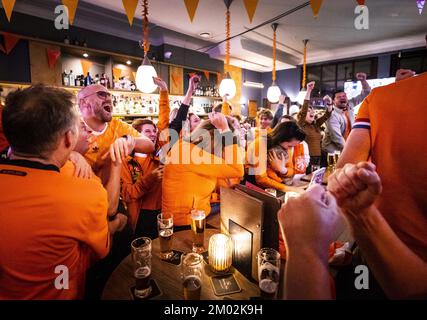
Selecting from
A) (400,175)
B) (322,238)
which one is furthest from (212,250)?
(400,175)

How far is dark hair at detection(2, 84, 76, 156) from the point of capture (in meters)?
0.95

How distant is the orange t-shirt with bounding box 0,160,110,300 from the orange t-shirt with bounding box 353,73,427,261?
1.21m

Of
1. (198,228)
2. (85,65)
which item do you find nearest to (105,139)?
(198,228)

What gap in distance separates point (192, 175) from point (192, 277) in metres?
0.84

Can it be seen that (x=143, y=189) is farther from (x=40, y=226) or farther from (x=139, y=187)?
(x=40, y=226)

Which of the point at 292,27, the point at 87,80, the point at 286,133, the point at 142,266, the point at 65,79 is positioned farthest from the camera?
the point at 292,27

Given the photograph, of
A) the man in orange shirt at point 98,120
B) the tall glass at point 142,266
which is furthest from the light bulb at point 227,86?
the tall glass at point 142,266

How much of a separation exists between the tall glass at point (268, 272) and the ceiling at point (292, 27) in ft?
14.0

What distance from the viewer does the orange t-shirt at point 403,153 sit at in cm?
85

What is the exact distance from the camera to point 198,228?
133 cm

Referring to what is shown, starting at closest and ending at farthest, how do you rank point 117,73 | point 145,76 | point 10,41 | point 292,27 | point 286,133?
point 286,133 → point 145,76 → point 10,41 → point 117,73 → point 292,27

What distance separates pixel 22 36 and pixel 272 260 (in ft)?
15.9

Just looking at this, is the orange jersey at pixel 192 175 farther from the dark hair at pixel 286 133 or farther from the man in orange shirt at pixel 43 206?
the dark hair at pixel 286 133

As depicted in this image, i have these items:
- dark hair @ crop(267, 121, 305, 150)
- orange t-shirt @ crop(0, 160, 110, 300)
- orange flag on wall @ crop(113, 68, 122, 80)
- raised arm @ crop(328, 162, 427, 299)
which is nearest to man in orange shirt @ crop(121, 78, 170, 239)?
orange t-shirt @ crop(0, 160, 110, 300)
